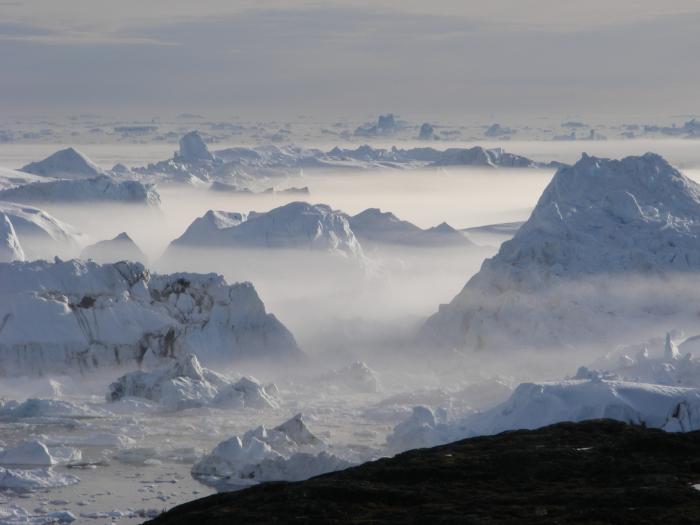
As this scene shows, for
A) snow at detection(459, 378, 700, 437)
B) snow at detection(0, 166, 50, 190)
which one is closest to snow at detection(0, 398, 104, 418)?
snow at detection(459, 378, 700, 437)

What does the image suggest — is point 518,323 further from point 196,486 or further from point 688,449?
point 688,449

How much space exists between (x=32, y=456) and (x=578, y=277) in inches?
1491

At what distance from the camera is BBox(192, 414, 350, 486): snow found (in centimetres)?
4778

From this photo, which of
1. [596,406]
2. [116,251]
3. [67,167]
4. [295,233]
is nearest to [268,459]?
[596,406]

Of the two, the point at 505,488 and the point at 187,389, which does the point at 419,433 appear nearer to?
the point at 187,389

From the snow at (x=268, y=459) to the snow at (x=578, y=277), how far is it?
25.2m

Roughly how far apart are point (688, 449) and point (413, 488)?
8.52 metres

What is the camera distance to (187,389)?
6494cm

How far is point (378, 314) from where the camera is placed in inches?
3735

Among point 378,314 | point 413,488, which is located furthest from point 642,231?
point 413,488

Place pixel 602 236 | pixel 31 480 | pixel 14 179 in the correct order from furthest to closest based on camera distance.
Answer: pixel 14 179, pixel 602 236, pixel 31 480

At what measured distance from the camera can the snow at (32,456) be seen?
2018 inches

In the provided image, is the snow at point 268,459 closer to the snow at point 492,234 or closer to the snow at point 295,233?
the snow at point 295,233

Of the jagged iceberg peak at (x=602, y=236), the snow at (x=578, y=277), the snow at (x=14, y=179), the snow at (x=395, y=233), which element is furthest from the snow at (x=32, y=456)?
the snow at (x=14, y=179)
